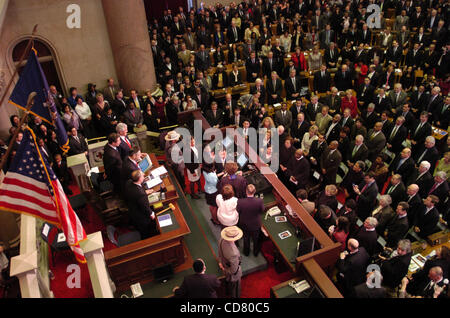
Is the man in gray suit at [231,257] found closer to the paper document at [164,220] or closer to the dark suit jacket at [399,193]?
the paper document at [164,220]

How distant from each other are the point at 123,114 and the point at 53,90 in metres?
2.07

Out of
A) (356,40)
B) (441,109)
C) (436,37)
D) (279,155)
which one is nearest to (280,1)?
(356,40)

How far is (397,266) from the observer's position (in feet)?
18.0

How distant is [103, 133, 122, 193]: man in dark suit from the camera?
6.88 m

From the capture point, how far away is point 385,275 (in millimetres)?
5691

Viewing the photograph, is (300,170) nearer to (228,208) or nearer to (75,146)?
(228,208)

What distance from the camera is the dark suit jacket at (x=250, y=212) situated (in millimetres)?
6078

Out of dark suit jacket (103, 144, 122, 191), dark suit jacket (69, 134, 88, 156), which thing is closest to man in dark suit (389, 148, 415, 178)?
dark suit jacket (103, 144, 122, 191)

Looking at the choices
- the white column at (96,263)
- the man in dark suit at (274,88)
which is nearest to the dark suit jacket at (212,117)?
the man in dark suit at (274,88)

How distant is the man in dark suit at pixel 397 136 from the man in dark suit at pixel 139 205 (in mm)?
6449

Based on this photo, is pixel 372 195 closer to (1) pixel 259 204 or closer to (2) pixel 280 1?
(1) pixel 259 204

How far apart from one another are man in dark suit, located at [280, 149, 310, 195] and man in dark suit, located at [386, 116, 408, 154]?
282cm

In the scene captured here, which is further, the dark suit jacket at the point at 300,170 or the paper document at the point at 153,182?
the dark suit jacket at the point at 300,170

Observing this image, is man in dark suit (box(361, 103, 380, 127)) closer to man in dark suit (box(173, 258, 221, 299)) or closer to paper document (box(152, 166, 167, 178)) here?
paper document (box(152, 166, 167, 178))
